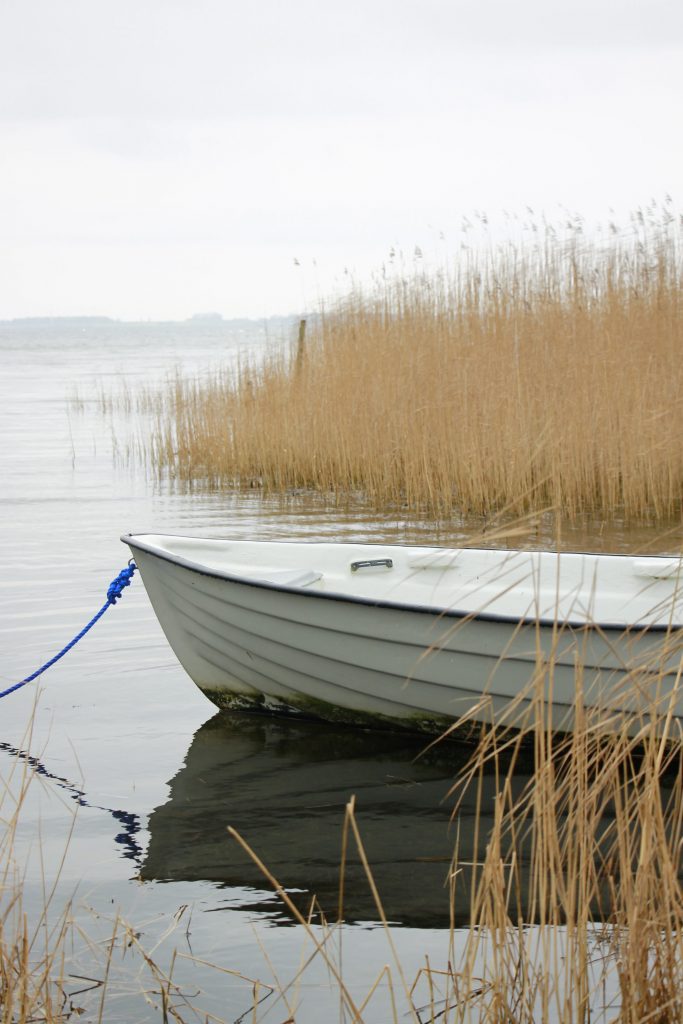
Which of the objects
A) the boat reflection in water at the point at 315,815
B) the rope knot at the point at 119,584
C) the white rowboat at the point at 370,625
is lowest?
the boat reflection in water at the point at 315,815

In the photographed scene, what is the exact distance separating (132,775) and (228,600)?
687mm

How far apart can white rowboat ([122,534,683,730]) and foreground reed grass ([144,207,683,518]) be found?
2266 millimetres

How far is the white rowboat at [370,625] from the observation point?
3695 mm

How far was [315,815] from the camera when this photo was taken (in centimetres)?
345

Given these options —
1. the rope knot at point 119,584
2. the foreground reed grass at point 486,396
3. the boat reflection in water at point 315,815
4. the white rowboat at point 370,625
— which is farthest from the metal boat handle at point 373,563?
the foreground reed grass at point 486,396

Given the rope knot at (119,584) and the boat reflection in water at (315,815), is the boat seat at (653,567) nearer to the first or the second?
the boat reflection in water at (315,815)

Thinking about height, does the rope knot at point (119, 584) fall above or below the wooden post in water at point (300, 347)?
below

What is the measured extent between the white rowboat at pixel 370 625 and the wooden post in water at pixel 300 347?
550cm

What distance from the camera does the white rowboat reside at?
12.1 feet

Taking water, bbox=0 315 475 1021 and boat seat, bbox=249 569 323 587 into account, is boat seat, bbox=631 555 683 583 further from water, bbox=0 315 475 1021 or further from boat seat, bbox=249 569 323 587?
boat seat, bbox=249 569 323 587

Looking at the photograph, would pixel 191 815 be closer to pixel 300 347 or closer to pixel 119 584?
pixel 119 584

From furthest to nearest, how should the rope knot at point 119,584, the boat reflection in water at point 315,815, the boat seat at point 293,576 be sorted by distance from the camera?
1. the boat seat at point 293,576
2. the rope knot at point 119,584
3. the boat reflection in water at point 315,815

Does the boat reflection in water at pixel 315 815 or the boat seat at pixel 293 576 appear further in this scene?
the boat seat at pixel 293 576

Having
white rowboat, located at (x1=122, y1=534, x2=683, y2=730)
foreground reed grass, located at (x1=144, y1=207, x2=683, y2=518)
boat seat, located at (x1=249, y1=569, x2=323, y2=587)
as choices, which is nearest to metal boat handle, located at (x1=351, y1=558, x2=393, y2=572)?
white rowboat, located at (x1=122, y1=534, x2=683, y2=730)
